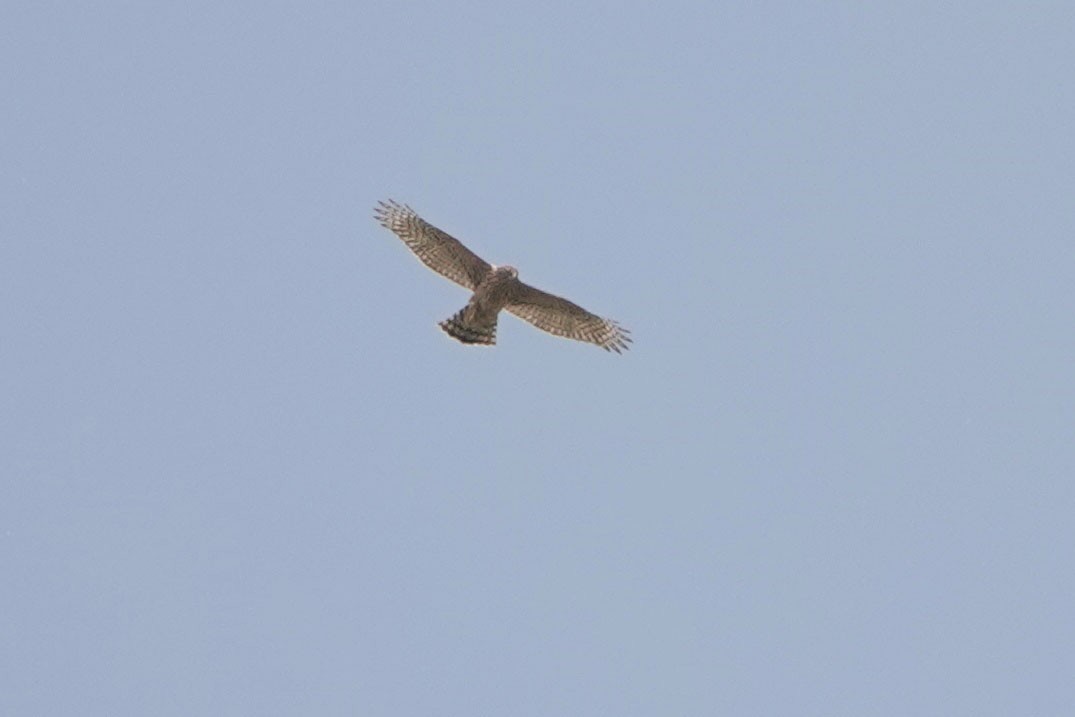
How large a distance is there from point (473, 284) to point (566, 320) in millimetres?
1935

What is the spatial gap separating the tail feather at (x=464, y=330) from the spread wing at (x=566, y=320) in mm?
853

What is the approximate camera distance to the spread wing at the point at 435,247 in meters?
28.1

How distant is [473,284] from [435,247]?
921mm

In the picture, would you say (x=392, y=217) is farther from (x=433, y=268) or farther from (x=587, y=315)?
(x=587, y=315)

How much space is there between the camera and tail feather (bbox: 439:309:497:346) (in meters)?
28.2

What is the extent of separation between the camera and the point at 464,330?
28250 millimetres

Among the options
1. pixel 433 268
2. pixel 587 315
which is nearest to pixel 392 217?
pixel 433 268

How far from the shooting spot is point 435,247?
28.4m

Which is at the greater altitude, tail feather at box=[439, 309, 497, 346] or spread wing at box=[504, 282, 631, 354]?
spread wing at box=[504, 282, 631, 354]

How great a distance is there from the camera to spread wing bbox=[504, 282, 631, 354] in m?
28.7

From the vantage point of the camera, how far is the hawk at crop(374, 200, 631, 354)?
92.2 feet

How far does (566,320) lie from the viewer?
96.1 ft

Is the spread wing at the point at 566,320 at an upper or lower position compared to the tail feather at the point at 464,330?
upper

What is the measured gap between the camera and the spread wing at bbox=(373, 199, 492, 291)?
92.2 ft
